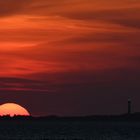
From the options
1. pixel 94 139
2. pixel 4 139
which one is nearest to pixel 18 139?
pixel 4 139

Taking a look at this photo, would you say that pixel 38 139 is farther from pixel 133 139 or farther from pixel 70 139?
pixel 133 139

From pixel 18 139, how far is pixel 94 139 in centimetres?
1272

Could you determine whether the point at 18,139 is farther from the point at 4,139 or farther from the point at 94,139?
the point at 94,139

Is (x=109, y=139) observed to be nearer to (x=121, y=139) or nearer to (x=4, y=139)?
(x=121, y=139)

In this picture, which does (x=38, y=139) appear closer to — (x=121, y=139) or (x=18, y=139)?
(x=18, y=139)

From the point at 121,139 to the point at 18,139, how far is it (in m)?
17.1

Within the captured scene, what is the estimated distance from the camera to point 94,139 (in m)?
139

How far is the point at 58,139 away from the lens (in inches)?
5349

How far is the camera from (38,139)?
13738cm

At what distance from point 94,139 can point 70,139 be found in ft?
22.4

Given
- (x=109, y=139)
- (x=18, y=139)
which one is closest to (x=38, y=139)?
(x=18, y=139)

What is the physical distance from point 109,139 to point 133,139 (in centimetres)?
614

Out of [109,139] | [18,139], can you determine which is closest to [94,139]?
[109,139]

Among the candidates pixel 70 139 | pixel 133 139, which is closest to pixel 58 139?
pixel 70 139
